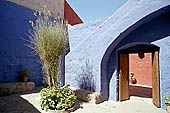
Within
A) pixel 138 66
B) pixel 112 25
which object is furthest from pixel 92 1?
pixel 138 66

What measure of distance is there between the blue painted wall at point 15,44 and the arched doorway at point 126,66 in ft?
13.7

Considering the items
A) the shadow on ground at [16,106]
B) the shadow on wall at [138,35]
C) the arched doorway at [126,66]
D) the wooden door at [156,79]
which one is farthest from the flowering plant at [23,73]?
the wooden door at [156,79]

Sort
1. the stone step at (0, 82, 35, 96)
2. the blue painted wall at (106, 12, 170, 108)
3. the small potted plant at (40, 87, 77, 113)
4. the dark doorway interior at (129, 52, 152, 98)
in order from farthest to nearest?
the dark doorway interior at (129, 52, 152, 98)
the stone step at (0, 82, 35, 96)
the blue painted wall at (106, 12, 170, 108)
the small potted plant at (40, 87, 77, 113)

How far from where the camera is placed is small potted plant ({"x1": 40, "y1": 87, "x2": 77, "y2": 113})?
3.75 metres

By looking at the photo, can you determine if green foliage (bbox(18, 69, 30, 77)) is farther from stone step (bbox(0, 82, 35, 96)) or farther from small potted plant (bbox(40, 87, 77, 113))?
small potted plant (bbox(40, 87, 77, 113))

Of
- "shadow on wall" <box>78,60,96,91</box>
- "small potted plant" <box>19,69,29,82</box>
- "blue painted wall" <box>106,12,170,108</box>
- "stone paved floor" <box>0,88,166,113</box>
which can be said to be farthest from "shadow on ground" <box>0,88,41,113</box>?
"blue painted wall" <box>106,12,170,108</box>

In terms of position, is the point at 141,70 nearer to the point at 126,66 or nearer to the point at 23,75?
the point at 126,66

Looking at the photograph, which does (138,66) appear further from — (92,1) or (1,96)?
(1,96)

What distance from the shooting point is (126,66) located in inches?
212

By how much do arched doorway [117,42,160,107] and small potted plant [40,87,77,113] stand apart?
77.3 inches

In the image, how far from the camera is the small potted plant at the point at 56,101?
3745 mm

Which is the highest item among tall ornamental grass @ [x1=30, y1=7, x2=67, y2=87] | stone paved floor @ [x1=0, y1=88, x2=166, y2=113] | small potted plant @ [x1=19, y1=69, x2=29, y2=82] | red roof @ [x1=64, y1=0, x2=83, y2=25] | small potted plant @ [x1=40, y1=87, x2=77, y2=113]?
red roof @ [x1=64, y1=0, x2=83, y2=25]

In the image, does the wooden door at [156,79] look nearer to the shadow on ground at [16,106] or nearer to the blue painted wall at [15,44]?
the shadow on ground at [16,106]

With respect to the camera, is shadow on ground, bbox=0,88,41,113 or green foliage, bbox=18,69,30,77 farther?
green foliage, bbox=18,69,30,77
